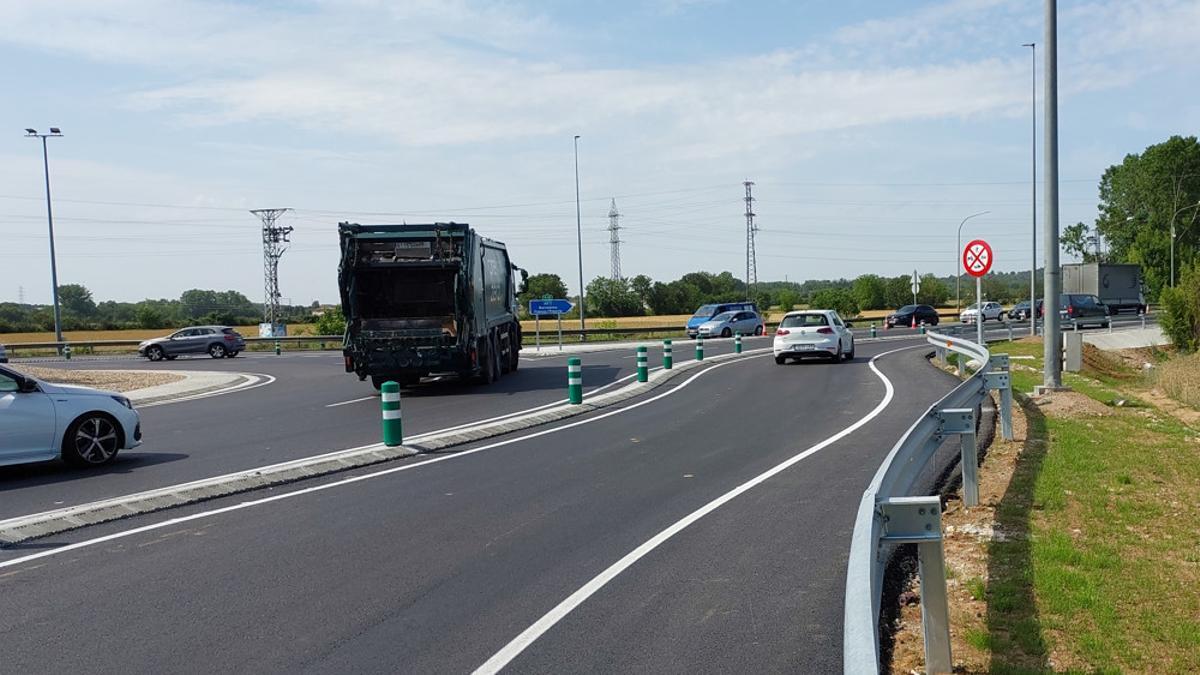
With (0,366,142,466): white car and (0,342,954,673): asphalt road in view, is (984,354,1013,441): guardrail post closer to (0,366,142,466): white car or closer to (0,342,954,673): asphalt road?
(0,342,954,673): asphalt road

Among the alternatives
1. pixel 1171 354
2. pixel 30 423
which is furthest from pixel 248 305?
pixel 30 423

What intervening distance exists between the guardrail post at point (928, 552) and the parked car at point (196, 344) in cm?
4970

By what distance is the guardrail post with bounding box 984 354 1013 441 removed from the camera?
40.4 ft

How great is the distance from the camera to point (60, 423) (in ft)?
40.5

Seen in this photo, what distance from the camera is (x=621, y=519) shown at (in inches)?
352

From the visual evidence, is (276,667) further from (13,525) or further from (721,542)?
(13,525)

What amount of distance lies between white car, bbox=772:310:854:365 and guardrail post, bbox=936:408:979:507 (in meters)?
20.5

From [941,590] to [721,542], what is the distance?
10.9 ft

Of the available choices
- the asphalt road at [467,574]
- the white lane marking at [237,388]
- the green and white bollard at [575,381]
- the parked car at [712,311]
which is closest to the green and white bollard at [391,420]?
the asphalt road at [467,574]

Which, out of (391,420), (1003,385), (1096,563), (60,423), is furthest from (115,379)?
(1096,563)

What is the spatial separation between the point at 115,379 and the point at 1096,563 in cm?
3100

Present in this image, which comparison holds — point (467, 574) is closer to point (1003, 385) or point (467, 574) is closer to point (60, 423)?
point (60, 423)

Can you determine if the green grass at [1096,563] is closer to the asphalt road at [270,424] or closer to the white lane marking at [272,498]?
the white lane marking at [272,498]

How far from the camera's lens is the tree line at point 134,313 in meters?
86.8
